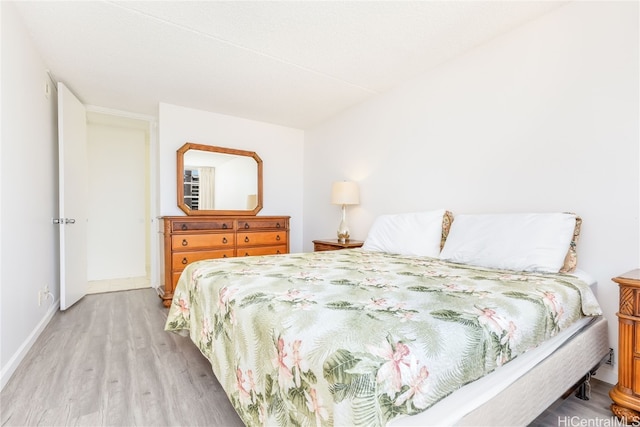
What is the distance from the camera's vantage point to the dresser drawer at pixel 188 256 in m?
3.21

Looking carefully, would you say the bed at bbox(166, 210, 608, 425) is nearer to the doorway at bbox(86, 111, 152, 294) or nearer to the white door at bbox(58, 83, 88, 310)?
the white door at bbox(58, 83, 88, 310)

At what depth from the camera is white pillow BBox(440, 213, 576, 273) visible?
1693mm

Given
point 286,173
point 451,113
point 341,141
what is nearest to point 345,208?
point 341,141

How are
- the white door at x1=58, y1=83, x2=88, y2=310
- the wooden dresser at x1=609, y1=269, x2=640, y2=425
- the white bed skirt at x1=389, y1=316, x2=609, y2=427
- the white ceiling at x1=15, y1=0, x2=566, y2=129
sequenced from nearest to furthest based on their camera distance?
1. the white bed skirt at x1=389, y1=316, x2=609, y2=427
2. the wooden dresser at x1=609, y1=269, x2=640, y2=425
3. the white ceiling at x1=15, y1=0, x2=566, y2=129
4. the white door at x1=58, y1=83, x2=88, y2=310

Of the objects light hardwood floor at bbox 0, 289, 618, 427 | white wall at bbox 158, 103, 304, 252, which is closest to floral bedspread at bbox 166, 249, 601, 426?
light hardwood floor at bbox 0, 289, 618, 427

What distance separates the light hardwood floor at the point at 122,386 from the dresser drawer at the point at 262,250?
1280 millimetres

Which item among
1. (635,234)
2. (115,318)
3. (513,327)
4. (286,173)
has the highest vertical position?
(286,173)

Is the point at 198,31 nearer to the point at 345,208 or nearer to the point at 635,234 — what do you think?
the point at 345,208

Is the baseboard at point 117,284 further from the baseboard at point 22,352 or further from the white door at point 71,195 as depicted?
the baseboard at point 22,352

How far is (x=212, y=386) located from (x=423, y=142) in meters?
2.53

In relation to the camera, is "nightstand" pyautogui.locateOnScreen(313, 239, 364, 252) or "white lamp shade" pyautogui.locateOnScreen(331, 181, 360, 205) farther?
"white lamp shade" pyautogui.locateOnScreen(331, 181, 360, 205)

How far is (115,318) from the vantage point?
9.33ft

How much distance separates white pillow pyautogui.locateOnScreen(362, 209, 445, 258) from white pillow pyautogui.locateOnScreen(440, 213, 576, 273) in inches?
7.8

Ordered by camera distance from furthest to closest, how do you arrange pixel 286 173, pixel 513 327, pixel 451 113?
pixel 286 173, pixel 451 113, pixel 513 327
